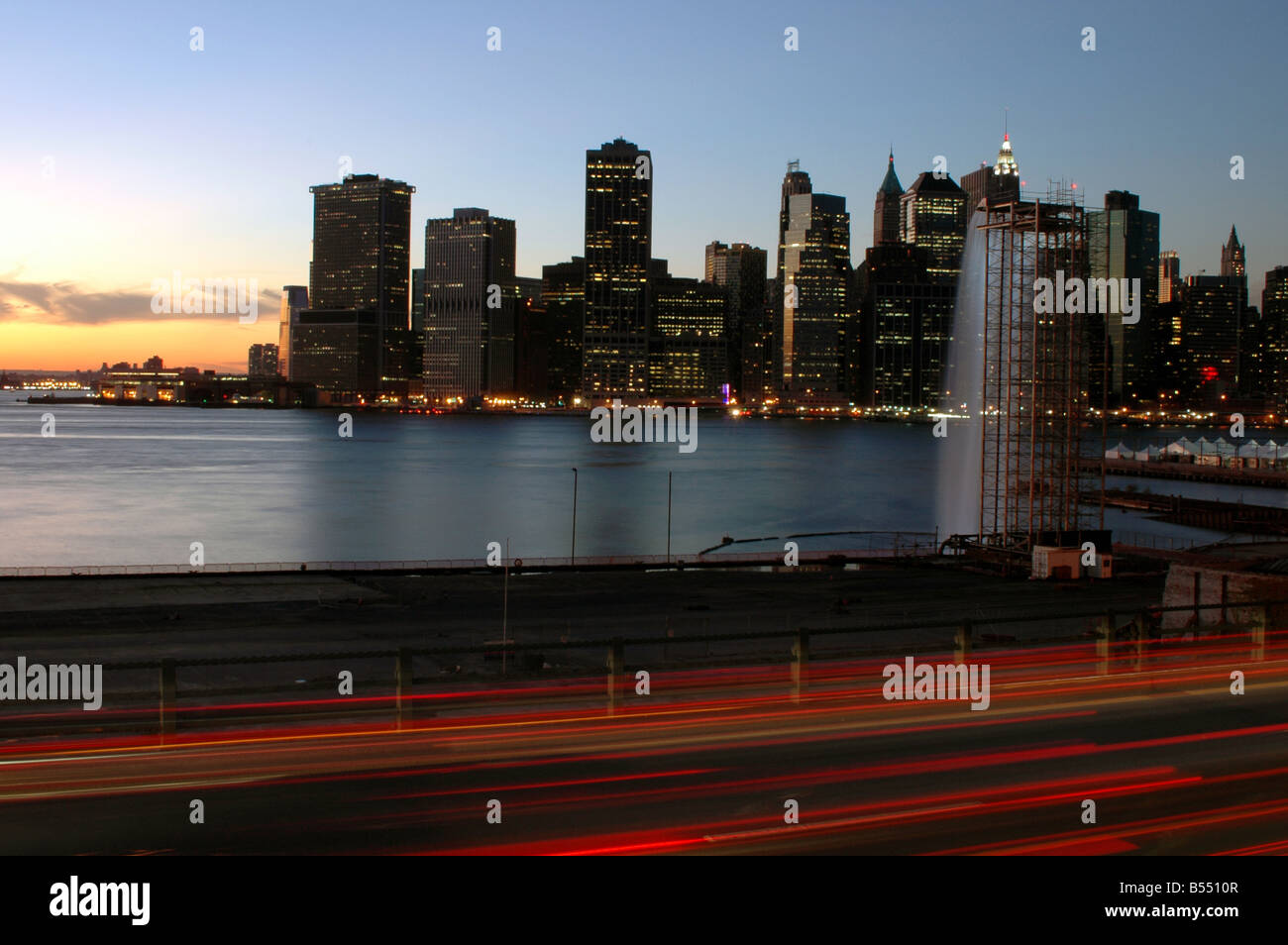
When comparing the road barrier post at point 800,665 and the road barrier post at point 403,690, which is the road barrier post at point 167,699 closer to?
the road barrier post at point 403,690

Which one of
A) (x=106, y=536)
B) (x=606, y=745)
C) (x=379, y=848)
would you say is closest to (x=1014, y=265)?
(x=606, y=745)

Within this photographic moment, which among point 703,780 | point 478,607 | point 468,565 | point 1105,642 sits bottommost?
point 468,565

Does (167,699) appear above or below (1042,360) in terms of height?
below

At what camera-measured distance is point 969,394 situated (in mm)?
55969

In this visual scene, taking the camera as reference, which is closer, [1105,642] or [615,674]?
[615,674]

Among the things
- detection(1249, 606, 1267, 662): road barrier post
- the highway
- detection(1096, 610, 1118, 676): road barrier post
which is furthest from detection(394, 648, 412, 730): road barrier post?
detection(1249, 606, 1267, 662): road barrier post

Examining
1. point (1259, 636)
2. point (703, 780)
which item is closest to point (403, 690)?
point (703, 780)

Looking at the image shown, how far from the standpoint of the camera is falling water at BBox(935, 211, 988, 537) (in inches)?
1809

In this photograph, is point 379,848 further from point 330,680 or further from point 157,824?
point 330,680

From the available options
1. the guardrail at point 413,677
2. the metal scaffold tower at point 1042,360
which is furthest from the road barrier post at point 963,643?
the metal scaffold tower at point 1042,360

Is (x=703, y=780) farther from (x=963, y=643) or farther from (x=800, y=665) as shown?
(x=963, y=643)

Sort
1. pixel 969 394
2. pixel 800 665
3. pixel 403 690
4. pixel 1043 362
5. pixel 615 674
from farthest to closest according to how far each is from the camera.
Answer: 1. pixel 969 394
2. pixel 1043 362
3. pixel 800 665
4. pixel 615 674
5. pixel 403 690

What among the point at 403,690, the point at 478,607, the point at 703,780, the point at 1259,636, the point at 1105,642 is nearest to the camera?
the point at 703,780
